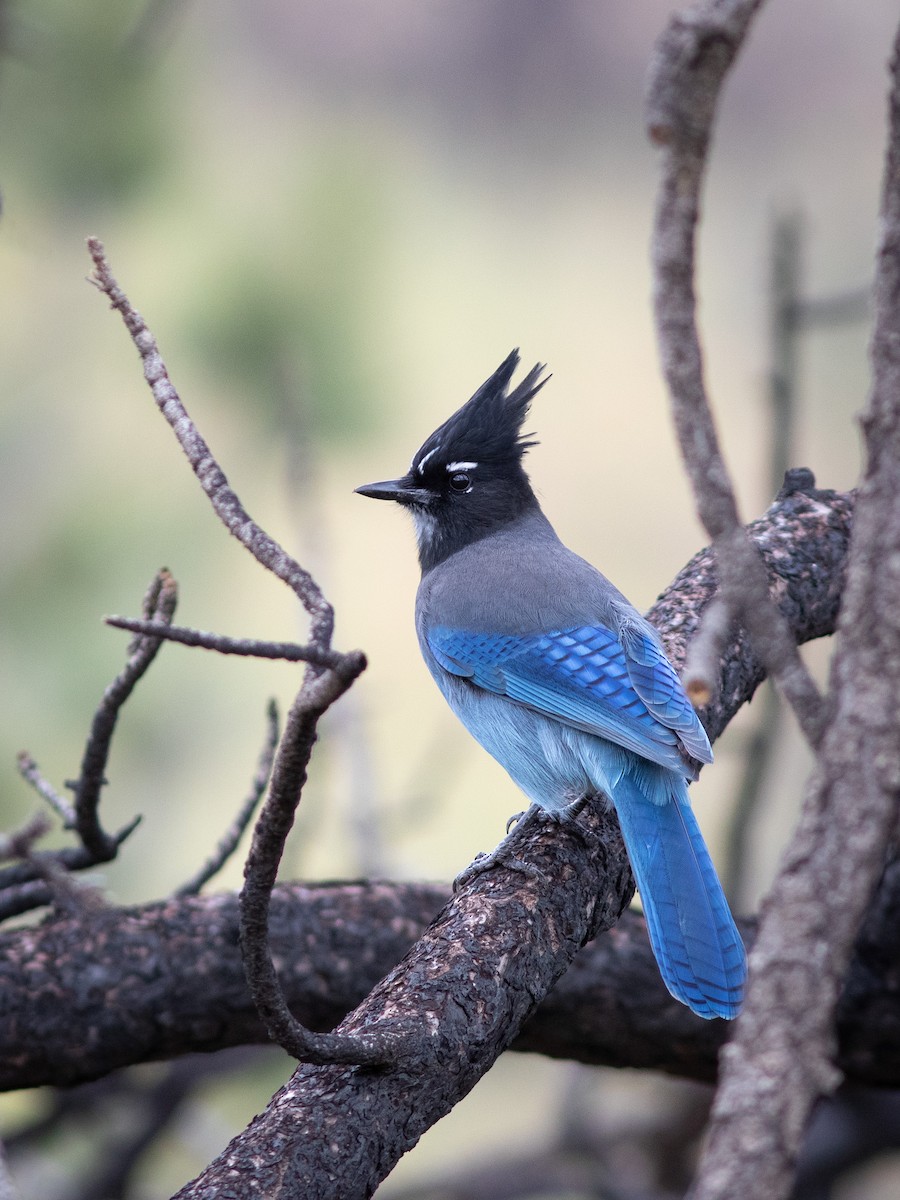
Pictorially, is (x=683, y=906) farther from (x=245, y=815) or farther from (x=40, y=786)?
(x=40, y=786)

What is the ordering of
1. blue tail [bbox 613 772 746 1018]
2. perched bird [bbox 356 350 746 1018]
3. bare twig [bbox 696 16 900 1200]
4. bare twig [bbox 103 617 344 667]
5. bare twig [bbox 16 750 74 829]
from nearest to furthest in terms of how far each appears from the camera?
1. bare twig [bbox 696 16 900 1200]
2. bare twig [bbox 103 617 344 667]
3. blue tail [bbox 613 772 746 1018]
4. perched bird [bbox 356 350 746 1018]
5. bare twig [bbox 16 750 74 829]

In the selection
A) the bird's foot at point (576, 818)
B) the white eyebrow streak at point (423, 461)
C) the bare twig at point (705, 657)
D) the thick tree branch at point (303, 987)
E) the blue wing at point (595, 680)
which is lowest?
the thick tree branch at point (303, 987)

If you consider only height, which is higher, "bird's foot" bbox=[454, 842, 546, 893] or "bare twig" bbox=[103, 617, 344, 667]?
"bare twig" bbox=[103, 617, 344, 667]

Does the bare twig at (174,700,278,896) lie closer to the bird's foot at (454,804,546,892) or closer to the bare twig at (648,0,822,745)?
the bird's foot at (454,804,546,892)

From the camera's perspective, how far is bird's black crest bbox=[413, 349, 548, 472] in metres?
2.89

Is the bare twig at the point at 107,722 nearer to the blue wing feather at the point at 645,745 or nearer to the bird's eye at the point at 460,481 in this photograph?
the blue wing feather at the point at 645,745

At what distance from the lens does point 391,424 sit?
3629mm

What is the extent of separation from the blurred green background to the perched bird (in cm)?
32

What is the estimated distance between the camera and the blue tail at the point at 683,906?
1792 mm

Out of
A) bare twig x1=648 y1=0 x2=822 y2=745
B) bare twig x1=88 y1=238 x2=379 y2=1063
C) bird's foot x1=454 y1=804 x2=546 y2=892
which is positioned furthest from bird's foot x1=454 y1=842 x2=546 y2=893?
bare twig x1=648 y1=0 x2=822 y2=745

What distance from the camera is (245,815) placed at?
218cm

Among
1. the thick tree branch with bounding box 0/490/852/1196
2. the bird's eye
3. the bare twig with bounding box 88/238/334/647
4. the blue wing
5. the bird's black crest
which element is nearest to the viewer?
the bare twig with bounding box 88/238/334/647

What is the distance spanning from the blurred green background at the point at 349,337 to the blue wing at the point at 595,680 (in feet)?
1.67

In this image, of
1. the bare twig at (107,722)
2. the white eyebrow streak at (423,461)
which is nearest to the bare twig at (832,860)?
the bare twig at (107,722)
